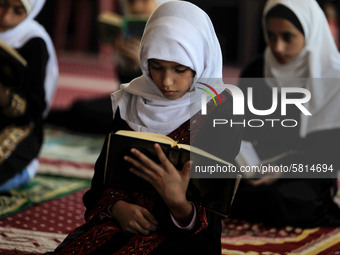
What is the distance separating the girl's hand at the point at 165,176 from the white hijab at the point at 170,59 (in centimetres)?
21

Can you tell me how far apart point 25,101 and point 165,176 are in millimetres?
1359

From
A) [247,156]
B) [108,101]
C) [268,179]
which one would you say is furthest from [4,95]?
[108,101]

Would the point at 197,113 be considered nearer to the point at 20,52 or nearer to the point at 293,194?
the point at 293,194

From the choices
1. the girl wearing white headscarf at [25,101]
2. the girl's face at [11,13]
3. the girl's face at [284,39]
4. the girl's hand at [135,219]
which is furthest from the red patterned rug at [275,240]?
the girl's face at [11,13]

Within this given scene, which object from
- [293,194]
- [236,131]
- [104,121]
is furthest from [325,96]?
[104,121]

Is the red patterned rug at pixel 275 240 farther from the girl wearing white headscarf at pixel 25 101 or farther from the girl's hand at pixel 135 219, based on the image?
the girl wearing white headscarf at pixel 25 101

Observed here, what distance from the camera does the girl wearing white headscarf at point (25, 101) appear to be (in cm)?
263

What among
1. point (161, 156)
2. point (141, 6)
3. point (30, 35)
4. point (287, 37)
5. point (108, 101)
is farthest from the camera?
point (108, 101)

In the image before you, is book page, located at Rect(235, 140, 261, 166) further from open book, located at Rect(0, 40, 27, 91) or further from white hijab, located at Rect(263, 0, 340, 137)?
open book, located at Rect(0, 40, 27, 91)

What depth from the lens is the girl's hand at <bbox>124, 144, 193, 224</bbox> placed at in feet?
4.81

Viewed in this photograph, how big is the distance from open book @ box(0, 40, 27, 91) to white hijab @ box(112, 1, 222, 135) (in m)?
0.87

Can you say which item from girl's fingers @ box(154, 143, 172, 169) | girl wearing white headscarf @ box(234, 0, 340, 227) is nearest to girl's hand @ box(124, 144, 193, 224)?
girl's fingers @ box(154, 143, 172, 169)

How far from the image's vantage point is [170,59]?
1589 millimetres

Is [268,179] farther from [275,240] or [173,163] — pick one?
[173,163]
